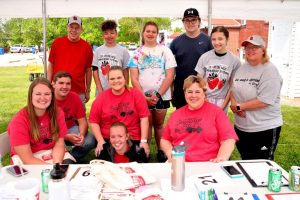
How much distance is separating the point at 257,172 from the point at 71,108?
2206mm

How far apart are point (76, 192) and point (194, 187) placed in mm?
647

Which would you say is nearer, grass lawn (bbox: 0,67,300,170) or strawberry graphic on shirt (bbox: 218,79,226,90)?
strawberry graphic on shirt (bbox: 218,79,226,90)

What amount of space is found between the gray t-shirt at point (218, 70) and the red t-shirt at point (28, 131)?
1.61 m

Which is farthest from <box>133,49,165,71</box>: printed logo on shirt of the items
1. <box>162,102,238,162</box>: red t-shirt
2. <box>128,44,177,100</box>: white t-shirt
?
<box>162,102,238,162</box>: red t-shirt

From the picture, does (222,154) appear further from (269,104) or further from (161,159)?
(161,159)

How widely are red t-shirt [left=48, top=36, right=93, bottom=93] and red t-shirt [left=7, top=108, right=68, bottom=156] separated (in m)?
1.60

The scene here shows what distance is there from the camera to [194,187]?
1786 mm

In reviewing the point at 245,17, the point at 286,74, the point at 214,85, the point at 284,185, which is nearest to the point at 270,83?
the point at 214,85

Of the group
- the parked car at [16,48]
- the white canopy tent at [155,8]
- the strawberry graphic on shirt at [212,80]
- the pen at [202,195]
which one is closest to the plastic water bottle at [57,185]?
the pen at [202,195]

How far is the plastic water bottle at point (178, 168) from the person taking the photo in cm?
167

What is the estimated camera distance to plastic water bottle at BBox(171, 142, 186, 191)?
5.47 feet

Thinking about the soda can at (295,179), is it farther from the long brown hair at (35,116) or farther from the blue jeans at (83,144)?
the blue jeans at (83,144)

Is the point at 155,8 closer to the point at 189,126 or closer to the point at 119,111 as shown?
the point at 119,111

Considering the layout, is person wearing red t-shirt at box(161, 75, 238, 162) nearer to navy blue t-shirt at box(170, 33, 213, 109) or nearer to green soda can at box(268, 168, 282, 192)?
green soda can at box(268, 168, 282, 192)
